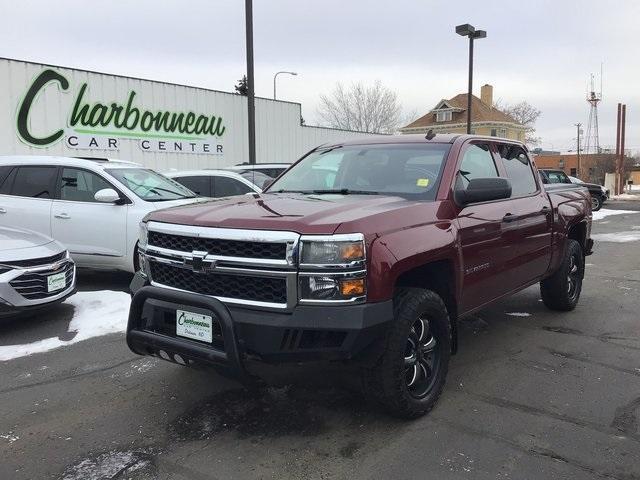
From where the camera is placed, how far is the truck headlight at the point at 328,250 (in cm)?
308

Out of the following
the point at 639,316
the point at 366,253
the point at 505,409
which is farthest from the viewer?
the point at 639,316

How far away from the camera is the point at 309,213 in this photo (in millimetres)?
3354

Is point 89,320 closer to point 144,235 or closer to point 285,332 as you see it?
point 144,235

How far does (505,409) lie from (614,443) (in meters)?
0.69

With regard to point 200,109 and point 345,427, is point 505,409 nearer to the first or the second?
point 345,427

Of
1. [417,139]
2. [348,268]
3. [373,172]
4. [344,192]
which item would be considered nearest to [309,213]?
[348,268]

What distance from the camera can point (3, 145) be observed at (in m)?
12.6

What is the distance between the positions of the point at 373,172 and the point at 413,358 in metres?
1.54

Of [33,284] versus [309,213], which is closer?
[309,213]

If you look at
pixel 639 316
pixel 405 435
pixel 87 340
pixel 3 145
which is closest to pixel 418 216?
pixel 405 435

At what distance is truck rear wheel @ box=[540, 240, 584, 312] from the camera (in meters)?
6.12

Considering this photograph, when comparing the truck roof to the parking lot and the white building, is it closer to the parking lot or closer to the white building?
the parking lot

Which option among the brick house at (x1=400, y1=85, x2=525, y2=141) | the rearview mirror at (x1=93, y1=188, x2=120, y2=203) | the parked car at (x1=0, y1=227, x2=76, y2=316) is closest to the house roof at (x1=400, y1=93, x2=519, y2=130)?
the brick house at (x1=400, y1=85, x2=525, y2=141)

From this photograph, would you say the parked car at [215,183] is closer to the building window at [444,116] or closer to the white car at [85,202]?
the white car at [85,202]
